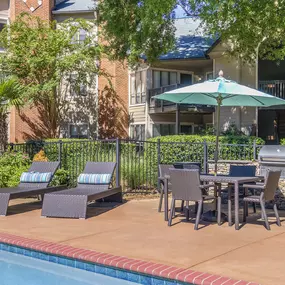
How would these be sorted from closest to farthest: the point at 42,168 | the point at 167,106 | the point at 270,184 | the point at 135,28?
the point at 270,184, the point at 42,168, the point at 135,28, the point at 167,106

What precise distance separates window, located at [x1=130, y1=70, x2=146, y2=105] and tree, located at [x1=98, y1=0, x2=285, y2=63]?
456 cm

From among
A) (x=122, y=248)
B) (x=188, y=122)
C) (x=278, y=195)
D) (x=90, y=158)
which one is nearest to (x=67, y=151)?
(x=90, y=158)

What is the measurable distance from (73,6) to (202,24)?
1053 centimetres

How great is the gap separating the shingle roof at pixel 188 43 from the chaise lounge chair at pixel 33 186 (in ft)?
43.9

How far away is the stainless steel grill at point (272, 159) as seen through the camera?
1018 centimetres

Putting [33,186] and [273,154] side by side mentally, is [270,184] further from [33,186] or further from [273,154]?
[33,186]

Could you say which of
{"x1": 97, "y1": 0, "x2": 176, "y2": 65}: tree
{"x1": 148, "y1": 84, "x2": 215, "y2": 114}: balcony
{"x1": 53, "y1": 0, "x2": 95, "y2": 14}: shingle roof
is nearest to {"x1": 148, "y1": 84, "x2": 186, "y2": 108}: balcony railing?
{"x1": 148, "y1": 84, "x2": 215, "y2": 114}: balcony

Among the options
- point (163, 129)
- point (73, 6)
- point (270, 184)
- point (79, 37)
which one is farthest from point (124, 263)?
point (73, 6)

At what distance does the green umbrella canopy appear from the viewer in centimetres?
778

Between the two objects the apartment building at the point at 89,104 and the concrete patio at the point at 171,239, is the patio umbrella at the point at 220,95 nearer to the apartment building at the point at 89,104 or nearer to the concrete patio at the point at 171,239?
the concrete patio at the point at 171,239

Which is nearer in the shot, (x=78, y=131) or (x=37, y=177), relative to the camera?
(x=37, y=177)

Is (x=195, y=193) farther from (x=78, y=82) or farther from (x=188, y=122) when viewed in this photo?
(x=188, y=122)

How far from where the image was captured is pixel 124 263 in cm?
516

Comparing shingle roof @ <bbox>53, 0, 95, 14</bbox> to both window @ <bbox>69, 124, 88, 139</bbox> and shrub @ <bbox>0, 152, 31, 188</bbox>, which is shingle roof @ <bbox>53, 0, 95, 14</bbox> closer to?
window @ <bbox>69, 124, 88, 139</bbox>
